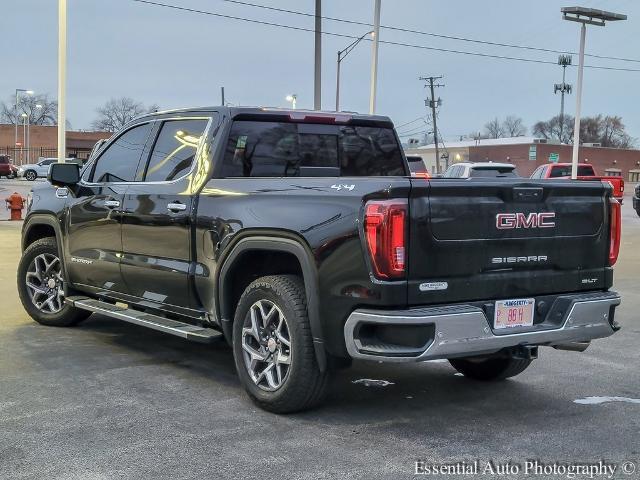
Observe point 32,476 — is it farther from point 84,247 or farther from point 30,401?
point 84,247

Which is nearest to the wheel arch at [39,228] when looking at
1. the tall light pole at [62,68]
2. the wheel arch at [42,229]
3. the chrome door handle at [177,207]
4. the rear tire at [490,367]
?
the wheel arch at [42,229]

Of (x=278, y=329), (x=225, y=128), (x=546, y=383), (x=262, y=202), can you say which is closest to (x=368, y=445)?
(x=278, y=329)

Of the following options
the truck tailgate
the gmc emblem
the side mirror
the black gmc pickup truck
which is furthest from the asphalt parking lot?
the side mirror

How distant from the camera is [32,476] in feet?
12.3

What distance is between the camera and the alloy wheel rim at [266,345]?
4770mm

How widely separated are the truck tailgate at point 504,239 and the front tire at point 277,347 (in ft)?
2.59

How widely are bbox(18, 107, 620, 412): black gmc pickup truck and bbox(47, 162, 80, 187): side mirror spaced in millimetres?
290

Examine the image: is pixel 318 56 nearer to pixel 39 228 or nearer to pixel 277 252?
pixel 39 228

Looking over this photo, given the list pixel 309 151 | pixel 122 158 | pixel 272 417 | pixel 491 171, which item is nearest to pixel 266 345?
pixel 272 417

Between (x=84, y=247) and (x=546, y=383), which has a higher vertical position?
(x=84, y=247)

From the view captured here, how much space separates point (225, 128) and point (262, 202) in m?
0.99

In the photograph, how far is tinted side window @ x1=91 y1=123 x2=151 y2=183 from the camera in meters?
6.43

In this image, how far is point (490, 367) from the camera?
5.70 m

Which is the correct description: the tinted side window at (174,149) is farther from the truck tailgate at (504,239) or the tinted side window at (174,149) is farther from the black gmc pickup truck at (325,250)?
the truck tailgate at (504,239)
